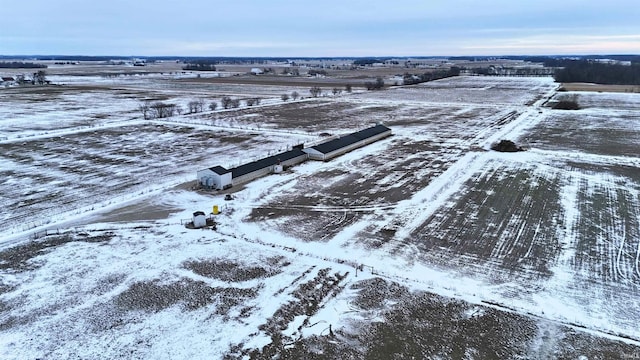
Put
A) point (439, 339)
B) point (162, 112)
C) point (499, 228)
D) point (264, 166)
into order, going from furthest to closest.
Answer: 1. point (162, 112)
2. point (264, 166)
3. point (499, 228)
4. point (439, 339)

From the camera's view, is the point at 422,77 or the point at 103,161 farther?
the point at 422,77

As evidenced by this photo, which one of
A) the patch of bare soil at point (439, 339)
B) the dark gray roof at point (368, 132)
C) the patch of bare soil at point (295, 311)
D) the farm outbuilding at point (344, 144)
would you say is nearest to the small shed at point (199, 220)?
the patch of bare soil at point (295, 311)

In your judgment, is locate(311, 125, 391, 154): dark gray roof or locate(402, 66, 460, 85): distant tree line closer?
locate(311, 125, 391, 154): dark gray roof

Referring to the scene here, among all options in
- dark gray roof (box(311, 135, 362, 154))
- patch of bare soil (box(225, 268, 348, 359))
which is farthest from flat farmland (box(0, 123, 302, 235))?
patch of bare soil (box(225, 268, 348, 359))

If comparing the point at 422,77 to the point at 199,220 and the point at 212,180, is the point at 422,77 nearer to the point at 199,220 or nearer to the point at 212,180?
the point at 212,180

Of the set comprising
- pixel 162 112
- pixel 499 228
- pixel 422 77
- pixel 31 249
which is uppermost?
pixel 422 77

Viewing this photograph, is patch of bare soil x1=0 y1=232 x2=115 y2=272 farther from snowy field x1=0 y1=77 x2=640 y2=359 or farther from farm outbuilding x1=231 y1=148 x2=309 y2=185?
farm outbuilding x1=231 y1=148 x2=309 y2=185

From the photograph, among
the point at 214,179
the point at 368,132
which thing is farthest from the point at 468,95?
the point at 214,179
